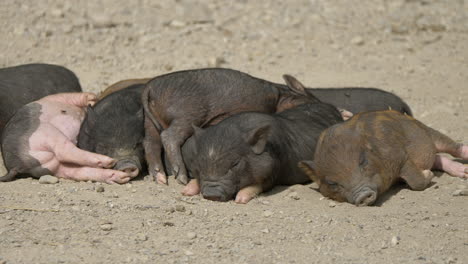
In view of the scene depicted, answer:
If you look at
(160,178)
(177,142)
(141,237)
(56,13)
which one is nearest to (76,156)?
(160,178)

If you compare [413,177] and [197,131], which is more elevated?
[197,131]

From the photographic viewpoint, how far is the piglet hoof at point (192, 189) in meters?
6.32

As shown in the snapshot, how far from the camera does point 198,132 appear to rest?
646cm

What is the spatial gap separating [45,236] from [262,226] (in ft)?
4.80

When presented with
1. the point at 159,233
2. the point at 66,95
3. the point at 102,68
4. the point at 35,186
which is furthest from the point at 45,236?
the point at 102,68

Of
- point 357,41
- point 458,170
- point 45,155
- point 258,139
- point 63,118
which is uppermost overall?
point 258,139

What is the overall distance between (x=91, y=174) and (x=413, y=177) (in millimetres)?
2622

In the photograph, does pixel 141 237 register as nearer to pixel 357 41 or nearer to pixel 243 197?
pixel 243 197

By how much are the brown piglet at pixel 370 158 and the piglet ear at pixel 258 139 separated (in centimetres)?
35

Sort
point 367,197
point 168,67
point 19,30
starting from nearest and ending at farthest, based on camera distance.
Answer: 1. point 367,197
2. point 168,67
3. point 19,30

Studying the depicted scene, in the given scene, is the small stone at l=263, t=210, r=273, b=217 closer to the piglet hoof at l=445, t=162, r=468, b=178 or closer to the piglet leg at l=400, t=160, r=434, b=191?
the piglet leg at l=400, t=160, r=434, b=191

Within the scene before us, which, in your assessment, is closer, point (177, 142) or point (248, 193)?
point (248, 193)

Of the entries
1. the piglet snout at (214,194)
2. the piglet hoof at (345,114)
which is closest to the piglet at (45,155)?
the piglet snout at (214,194)

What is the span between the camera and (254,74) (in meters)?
9.67
